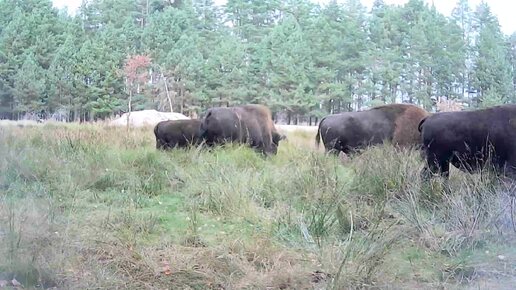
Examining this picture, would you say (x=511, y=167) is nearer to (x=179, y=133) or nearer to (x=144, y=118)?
(x=144, y=118)

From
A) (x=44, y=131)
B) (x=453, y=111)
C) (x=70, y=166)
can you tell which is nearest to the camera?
(x=453, y=111)

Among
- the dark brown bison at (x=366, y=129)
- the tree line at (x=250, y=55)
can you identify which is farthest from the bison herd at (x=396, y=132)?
the tree line at (x=250, y=55)

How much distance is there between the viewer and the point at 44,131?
363 cm

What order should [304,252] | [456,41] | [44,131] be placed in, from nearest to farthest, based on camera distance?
1. [304,252]
2. [456,41]
3. [44,131]

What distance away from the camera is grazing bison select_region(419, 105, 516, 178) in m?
2.71

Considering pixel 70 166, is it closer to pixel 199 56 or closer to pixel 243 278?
pixel 199 56

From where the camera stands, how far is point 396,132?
4.90m

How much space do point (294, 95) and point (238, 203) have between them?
4.64 feet

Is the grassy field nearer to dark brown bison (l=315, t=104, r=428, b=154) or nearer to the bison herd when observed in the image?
the bison herd

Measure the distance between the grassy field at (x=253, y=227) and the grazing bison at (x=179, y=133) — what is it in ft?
8.25

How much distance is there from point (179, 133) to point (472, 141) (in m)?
3.68

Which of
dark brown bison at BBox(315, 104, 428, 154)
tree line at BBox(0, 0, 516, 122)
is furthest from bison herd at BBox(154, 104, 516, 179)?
tree line at BBox(0, 0, 516, 122)

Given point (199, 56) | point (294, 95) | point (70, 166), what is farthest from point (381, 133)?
point (70, 166)

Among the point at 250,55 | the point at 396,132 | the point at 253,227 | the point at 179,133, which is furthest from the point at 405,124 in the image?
the point at 253,227
